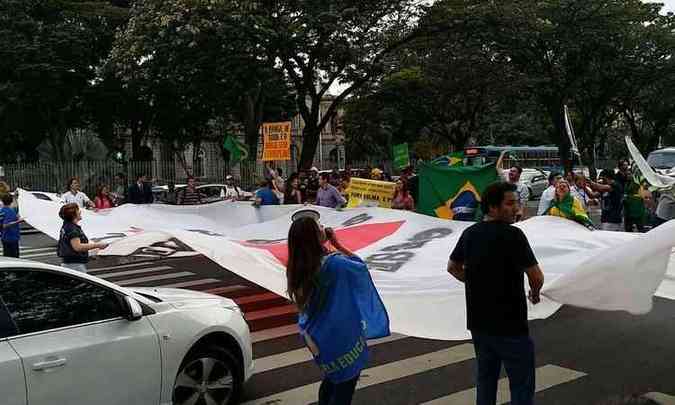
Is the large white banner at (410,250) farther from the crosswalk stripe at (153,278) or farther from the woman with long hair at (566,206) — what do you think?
the woman with long hair at (566,206)

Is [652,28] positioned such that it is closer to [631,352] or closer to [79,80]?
[79,80]

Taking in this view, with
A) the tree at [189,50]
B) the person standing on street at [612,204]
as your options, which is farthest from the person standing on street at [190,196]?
the person standing on street at [612,204]

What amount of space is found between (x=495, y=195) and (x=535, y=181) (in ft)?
107

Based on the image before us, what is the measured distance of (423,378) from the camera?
6.62m

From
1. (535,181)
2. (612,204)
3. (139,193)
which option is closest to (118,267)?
(139,193)

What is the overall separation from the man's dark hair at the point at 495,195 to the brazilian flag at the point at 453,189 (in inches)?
332

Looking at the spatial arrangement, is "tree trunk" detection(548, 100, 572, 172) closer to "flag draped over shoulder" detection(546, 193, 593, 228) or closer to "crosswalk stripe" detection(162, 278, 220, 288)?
"flag draped over shoulder" detection(546, 193, 593, 228)

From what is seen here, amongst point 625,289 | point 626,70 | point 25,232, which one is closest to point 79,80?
point 25,232

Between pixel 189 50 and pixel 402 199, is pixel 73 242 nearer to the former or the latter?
pixel 402 199

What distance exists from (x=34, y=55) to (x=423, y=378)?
26.8 m

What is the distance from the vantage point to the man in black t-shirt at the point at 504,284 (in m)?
4.28

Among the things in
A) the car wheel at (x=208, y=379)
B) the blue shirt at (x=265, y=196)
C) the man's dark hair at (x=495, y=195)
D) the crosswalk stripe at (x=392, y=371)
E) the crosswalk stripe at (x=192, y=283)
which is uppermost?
the man's dark hair at (x=495, y=195)

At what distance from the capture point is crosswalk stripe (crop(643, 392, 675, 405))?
5.57 metres

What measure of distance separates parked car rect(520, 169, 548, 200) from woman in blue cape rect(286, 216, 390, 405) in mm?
31901
